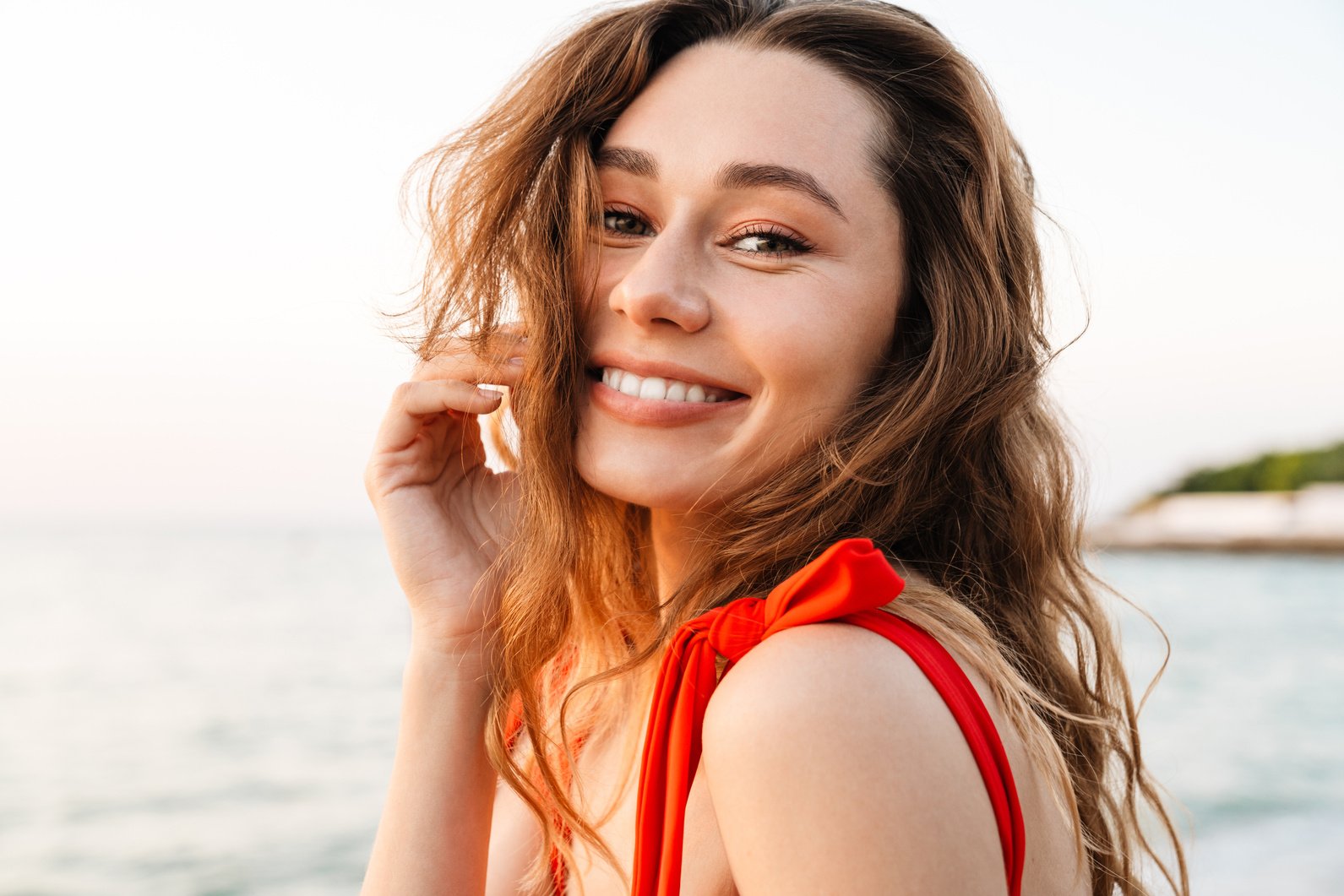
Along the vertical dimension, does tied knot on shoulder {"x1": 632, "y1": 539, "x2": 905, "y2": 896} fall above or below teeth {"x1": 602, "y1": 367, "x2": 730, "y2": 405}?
below

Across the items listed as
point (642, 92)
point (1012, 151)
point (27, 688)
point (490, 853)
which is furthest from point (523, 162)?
point (27, 688)

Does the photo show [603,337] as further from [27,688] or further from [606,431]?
[27,688]

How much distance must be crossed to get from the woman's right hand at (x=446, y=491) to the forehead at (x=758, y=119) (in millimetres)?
476

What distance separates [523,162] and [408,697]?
1040 mm

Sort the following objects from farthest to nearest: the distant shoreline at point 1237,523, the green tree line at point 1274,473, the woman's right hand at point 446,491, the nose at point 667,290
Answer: the green tree line at point 1274,473, the distant shoreline at point 1237,523, the woman's right hand at point 446,491, the nose at point 667,290

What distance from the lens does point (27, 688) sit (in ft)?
53.4

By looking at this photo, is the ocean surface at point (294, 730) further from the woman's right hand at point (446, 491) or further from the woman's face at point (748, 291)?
the woman's right hand at point (446, 491)

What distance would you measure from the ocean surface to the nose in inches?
44.4

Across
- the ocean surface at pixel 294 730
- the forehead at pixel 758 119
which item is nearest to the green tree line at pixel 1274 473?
the ocean surface at pixel 294 730

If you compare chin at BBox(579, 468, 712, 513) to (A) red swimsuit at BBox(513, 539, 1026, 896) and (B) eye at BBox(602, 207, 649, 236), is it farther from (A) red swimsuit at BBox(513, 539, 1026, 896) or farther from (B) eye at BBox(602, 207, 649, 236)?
(B) eye at BBox(602, 207, 649, 236)

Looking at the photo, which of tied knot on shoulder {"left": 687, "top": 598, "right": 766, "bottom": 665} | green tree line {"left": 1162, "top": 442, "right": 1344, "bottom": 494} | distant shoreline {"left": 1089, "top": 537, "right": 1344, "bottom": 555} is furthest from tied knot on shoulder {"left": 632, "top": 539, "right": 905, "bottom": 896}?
green tree line {"left": 1162, "top": 442, "right": 1344, "bottom": 494}

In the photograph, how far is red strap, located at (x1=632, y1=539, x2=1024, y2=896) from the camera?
127 cm

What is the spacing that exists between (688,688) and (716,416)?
1.64 ft

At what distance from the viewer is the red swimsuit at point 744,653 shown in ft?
4.18
